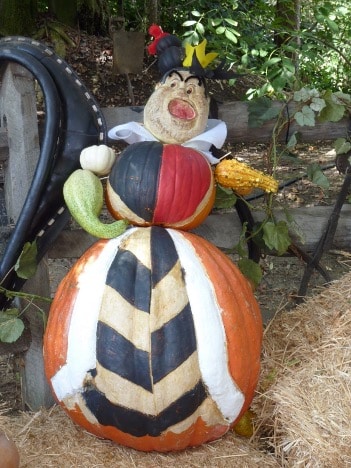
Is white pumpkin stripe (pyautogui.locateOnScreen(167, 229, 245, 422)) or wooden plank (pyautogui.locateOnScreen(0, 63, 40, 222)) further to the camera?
wooden plank (pyautogui.locateOnScreen(0, 63, 40, 222))

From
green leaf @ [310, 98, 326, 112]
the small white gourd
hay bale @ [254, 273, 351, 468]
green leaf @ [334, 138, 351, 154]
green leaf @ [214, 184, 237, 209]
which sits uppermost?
green leaf @ [310, 98, 326, 112]

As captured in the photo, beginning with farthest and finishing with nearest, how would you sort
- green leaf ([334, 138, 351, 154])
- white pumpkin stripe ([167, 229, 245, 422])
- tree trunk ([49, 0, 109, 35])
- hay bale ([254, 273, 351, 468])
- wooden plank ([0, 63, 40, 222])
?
tree trunk ([49, 0, 109, 35])
green leaf ([334, 138, 351, 154])
wooden plank ([0, 63, 40, 222])
white pumpkin stripe ([167, 229, 245, 422])
hay bale ([254, 273, 351, 468])

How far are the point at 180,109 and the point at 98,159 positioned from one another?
0.96ft

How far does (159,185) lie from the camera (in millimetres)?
Answer: 1926

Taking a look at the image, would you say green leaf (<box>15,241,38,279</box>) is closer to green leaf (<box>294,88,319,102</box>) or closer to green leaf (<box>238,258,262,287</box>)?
green leaf (<box>238,258,262,287</box>)

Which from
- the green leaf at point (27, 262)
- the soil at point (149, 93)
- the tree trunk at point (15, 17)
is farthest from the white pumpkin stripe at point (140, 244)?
the tree trunk at point (15, 17)

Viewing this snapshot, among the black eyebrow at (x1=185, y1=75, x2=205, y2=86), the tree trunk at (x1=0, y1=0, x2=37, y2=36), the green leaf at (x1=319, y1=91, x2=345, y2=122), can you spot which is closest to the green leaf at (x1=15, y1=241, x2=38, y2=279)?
the black eyebrow at (x1=185, y1=75, x2=205, y2=86)

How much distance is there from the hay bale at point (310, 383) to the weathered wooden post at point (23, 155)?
2.65ft

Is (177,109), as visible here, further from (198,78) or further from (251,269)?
(251,269)

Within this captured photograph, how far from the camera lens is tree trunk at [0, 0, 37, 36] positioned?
594 cm

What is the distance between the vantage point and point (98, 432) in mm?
2010

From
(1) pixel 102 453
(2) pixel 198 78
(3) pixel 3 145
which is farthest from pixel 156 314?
(3) pixel 3 145

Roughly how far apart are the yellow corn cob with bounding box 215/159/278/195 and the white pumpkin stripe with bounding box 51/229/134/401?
0.36 metres

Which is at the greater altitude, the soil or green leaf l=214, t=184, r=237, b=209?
green leaf l=214, t=184, r=237, b=209
